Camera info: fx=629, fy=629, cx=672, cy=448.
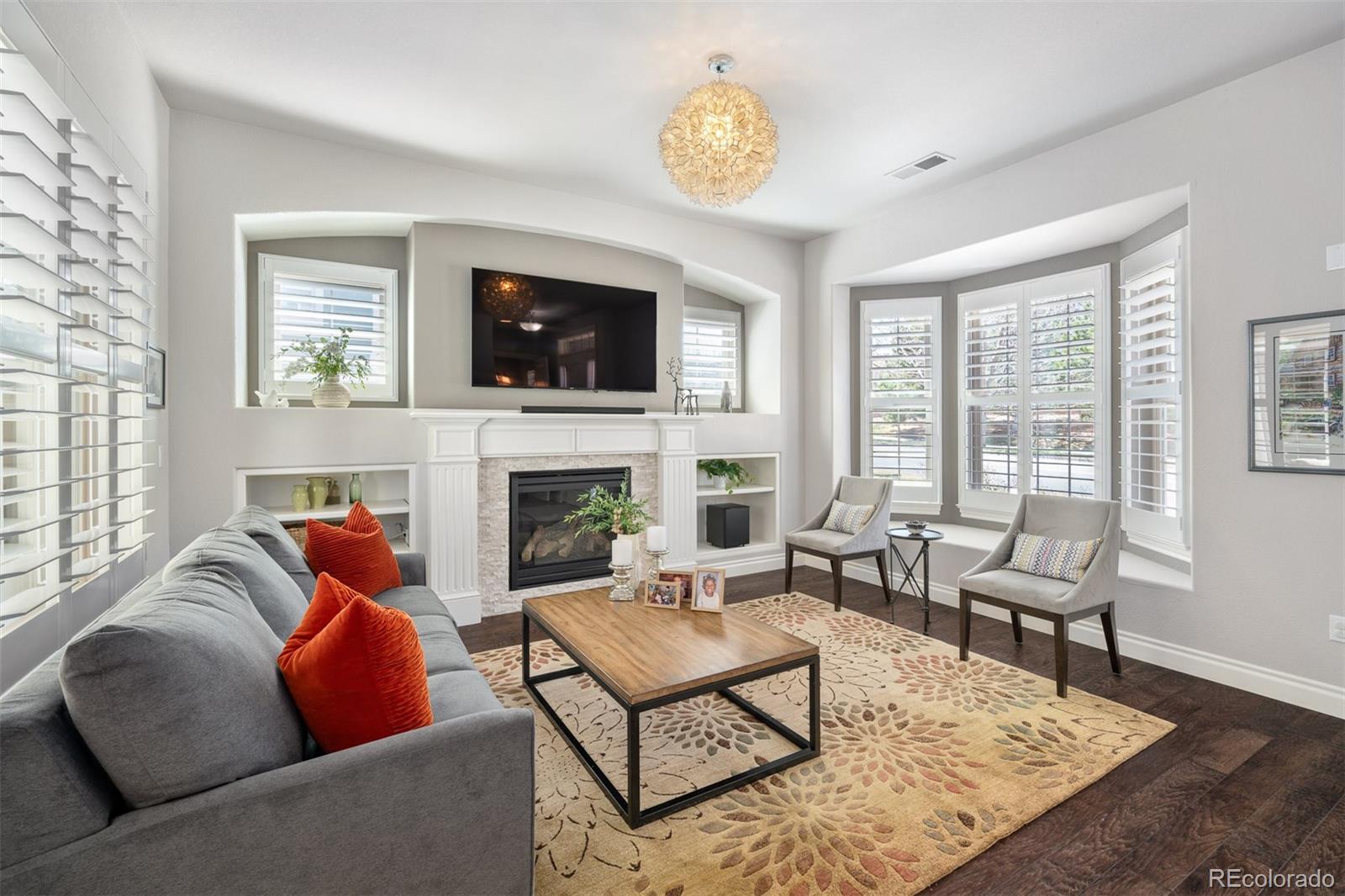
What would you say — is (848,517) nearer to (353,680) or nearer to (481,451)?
(481,451)

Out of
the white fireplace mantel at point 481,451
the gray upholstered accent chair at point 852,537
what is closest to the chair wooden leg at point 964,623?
the gray upholstered accent chair at point 852,537

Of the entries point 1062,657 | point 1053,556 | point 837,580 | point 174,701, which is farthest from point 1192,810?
point 174,701

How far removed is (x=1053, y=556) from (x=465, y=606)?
3.34m

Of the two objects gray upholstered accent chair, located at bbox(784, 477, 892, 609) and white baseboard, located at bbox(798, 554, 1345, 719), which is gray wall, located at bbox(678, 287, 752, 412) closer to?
gray upholstered accent chair, located at bbox(784, 477, 892, 609)

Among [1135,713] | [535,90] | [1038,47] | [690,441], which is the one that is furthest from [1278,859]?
[535,90]

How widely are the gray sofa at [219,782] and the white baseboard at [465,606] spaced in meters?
2.40

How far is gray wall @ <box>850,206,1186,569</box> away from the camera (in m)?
4.06

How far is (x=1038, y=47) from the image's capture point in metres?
2.66

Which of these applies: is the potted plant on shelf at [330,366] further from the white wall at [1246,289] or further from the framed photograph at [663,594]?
the white wall at [1246,289]

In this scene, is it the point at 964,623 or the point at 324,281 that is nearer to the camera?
the point at 964,623

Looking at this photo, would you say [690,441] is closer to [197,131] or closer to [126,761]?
[197,131]

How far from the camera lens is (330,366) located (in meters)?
3.79

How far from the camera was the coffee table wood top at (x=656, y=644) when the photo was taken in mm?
2047

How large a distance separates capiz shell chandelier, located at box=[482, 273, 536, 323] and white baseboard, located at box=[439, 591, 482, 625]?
1819 mm
